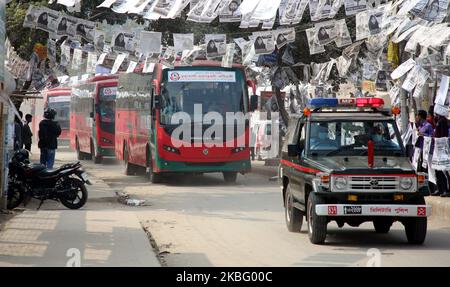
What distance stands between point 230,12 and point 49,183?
233 inches

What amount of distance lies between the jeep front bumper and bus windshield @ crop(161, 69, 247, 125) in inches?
517

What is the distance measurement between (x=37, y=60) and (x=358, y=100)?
14892mm

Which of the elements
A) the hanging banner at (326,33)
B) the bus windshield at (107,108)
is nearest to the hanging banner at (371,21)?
the hanging banner at (326,33)

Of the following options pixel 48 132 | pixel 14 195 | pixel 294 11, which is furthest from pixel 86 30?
pixel 14 195

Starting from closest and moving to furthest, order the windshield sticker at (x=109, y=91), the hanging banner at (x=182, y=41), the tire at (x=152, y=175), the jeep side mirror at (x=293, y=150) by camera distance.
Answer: the jeep side mirror at (x=293, y=150) → the hanging banner at (x=182, y=41) → the tire at (x=152, y=175) → the windshield sticker at (x=109, y=91)

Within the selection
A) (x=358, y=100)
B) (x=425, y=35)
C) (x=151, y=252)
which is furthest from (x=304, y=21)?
(x=151, y=252)

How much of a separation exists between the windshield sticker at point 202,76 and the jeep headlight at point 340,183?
1337 centimetres

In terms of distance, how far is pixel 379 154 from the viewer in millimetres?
13938

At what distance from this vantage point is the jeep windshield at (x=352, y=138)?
13953 millimetres

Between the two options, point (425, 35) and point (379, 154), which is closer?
point (379, 154)

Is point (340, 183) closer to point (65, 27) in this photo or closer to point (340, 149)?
point (340, 149)

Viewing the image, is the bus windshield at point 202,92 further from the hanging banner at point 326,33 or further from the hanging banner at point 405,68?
the hanging banner at point 405,68

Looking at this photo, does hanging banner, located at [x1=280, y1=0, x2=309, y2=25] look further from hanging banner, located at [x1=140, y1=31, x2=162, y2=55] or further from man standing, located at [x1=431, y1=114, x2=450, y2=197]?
hanging banner, located at [x1=140, y1=31, x2=162, y2=55]
